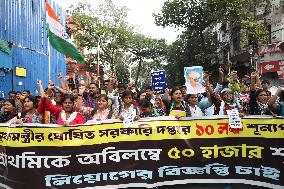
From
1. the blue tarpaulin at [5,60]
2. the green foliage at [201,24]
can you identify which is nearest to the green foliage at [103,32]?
the green foliage at [201,24]

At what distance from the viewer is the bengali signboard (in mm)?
5266

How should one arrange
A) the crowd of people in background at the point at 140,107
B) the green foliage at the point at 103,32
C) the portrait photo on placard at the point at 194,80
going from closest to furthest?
the crowd of people in background at the point at 140,107
the portrait photo on placard at the point at 194,80
the green foliage at the point at 103,32

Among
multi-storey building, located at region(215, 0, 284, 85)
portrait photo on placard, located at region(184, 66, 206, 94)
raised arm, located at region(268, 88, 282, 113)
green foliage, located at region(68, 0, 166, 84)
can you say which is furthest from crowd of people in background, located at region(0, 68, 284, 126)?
green foliage, located at region(68, 0, 166, 84)

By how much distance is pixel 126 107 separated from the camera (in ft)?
20.6

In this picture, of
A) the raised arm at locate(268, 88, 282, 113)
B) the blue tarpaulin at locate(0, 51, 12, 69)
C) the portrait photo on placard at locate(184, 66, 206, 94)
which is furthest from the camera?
the blue tarpaulin at locate(0, 51, 12, 69)

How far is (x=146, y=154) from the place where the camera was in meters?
5.37

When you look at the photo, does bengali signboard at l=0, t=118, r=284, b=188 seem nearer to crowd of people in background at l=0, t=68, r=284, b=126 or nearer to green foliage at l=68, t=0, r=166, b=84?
crowd of people in background at l=0, t=68, r=284, b=126

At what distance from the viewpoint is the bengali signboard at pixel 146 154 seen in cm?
527

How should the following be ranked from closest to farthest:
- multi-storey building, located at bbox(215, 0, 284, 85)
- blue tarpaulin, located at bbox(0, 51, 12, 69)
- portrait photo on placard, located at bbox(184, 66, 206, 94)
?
portrait photo on placard, located at bbox(184, 66, 206, 94) → blue tarpaulin, located at bbox(0, 51, 12, 69) → multi-storey building, located at bbox(215, 0, 284, 85)

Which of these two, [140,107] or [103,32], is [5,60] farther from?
[103,32]

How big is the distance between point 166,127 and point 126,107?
1045 millimetres

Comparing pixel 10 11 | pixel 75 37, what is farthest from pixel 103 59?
pixel 10 11

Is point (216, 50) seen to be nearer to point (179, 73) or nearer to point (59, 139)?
point (179, 73)

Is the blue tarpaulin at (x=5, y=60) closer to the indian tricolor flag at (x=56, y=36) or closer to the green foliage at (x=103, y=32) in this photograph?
the indian tricolor flag at (x=56, y=36)
